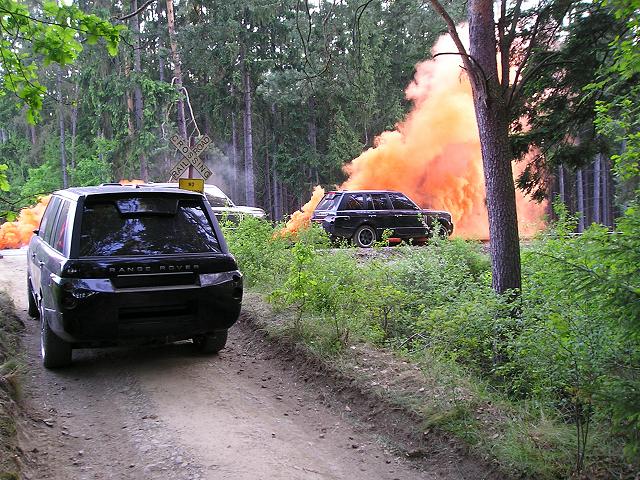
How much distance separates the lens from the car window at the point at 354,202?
680 inches

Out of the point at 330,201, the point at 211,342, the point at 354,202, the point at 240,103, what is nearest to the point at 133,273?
the point at 211,342

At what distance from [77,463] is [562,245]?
217 inches

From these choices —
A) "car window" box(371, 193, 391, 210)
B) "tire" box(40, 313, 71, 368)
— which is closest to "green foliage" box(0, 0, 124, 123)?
"tire" box(40, 313, 71, 368)

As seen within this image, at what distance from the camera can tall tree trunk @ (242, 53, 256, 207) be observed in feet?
111

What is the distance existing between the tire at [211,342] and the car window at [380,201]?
38.8 ft

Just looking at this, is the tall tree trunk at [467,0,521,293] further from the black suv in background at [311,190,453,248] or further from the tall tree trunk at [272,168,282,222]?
the tall tree trunk at [272,168,282,222]

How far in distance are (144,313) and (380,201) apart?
43.2 ft

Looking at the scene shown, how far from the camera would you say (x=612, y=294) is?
3.31m

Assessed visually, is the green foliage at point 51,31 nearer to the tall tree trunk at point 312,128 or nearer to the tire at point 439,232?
the tire at point 439,232

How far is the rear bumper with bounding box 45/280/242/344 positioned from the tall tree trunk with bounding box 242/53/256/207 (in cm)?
2801

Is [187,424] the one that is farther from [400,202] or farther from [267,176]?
[267,176]

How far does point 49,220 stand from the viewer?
708 centimetres

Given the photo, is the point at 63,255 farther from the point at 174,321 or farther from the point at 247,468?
the point at 247,468

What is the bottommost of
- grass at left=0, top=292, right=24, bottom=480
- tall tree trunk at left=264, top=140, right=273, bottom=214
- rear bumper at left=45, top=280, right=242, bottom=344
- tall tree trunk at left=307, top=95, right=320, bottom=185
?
grass at left=0, top=292, right=24, bottom=480
